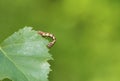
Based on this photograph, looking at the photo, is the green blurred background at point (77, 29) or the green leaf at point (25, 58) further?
the green blurred background at point (77, 29)

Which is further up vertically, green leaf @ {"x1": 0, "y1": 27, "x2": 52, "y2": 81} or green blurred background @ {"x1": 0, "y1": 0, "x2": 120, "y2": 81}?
green blurred background @ {"x1": 0, "y1": 0, "x2": 120, "y2": 81}

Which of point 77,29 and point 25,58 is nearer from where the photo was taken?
point 25,58

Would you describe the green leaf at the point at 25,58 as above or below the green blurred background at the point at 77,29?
below

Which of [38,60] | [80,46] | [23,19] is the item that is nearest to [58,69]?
[80,46]

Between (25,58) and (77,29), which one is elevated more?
(77,29)

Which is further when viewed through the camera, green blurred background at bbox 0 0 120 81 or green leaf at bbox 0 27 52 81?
green blurred background at bbox 0 0 120 81
